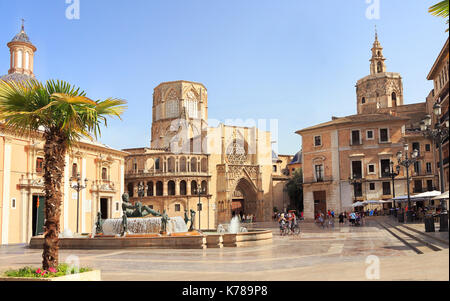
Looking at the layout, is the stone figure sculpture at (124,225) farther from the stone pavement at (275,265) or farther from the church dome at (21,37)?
the church dome at (21,37)

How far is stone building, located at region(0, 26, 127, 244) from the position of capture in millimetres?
28109

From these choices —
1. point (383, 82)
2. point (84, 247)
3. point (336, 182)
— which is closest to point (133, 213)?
point (84, 247)

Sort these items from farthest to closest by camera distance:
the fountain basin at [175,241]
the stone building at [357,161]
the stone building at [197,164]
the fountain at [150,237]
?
1. the stone building at [197,164]
2. the stone building at [357,161]
3. the fountain at [150,237]
4. the fountain basin at [175,241]

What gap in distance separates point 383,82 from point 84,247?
6352cm

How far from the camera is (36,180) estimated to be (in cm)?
3019

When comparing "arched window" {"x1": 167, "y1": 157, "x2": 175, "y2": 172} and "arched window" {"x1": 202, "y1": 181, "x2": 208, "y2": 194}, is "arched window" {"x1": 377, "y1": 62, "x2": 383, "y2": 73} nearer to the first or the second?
"arched window" {"x1": 202, "y1": 181, "x2": 208, "y2": 194}

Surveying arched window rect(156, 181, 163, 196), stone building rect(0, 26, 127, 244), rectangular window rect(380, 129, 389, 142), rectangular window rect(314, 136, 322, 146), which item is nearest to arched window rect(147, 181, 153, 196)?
arched window rect(156, 181, 163, 196)

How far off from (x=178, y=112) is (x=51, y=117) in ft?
182

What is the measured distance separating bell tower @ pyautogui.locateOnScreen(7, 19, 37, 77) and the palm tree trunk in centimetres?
3964

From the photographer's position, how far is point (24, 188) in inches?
1151

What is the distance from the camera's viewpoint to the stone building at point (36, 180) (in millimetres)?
28109

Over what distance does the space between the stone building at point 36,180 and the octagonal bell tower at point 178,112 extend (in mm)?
21771

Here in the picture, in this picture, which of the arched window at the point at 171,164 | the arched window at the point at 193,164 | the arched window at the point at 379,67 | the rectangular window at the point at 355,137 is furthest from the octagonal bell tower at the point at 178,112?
the arched window at the point at 379,67
